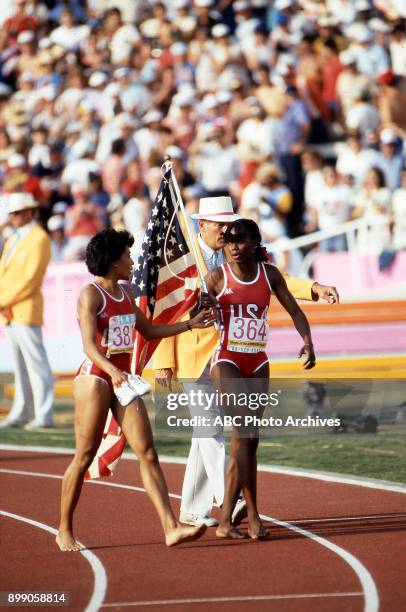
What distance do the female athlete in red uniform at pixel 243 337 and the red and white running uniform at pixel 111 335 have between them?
1.95 ft

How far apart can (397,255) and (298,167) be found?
2559 millimetres

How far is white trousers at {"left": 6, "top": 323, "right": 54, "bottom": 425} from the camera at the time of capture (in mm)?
14750

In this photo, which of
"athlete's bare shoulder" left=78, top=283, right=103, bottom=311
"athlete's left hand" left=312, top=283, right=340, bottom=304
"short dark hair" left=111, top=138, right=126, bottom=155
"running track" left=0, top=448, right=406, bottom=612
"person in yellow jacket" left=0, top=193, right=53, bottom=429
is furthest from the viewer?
"short dark hair" left=111, top=138, right=126, bottom=155

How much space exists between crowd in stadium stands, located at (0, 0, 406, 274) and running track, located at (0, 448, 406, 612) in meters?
5.94

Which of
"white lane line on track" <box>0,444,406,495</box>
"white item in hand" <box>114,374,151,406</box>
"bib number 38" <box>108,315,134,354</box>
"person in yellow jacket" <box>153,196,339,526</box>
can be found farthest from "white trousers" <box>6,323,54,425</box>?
"white item in hand" <box>114,374,151,406</box>

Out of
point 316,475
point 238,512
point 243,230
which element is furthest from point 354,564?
point 316,475

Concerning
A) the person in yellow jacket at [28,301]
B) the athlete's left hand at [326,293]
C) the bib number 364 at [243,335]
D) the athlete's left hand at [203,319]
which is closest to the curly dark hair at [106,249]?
the athlete's left hand at [203,319]

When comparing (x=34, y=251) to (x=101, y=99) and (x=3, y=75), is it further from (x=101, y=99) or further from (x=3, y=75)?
(x=3, y=75)

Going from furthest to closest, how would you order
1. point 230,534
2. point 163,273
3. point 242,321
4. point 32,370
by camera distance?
point 32,370
point 163,273
point 230,534
point 242,321

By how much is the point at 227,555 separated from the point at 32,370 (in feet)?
22.7

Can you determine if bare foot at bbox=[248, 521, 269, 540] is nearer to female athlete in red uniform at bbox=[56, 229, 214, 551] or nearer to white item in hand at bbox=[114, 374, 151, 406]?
female athlete in red uniform at bbox=[56, 229, 214, 551]

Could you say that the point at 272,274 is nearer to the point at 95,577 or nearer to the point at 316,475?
the point at 95,577

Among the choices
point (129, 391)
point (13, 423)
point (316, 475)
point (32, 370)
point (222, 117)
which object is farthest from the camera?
point (222, 117)

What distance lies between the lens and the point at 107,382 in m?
8.24
